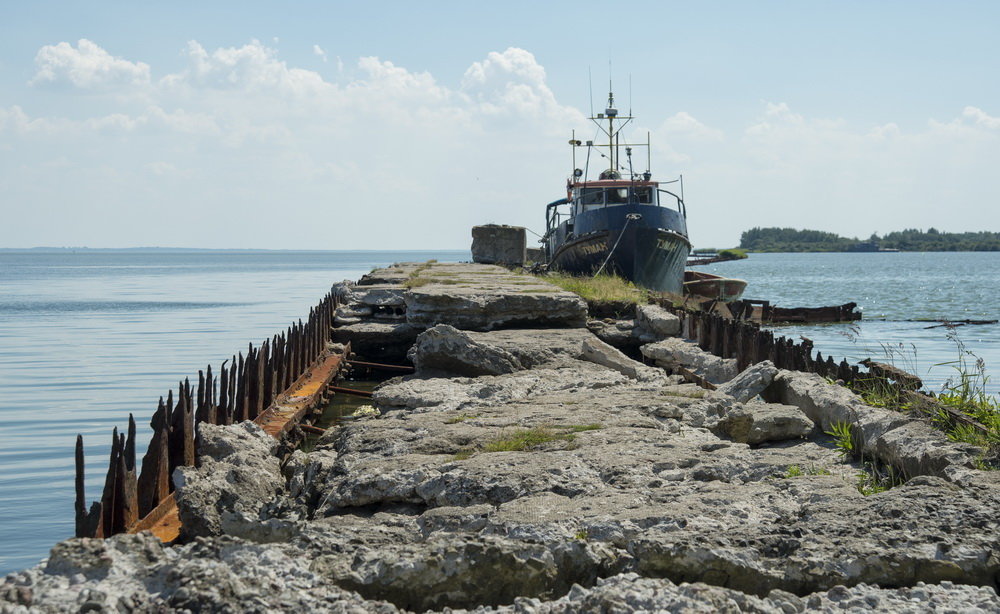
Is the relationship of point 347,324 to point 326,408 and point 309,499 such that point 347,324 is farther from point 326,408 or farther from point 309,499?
point 309,499

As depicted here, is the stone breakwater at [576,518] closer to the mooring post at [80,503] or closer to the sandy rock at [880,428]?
the sandy rock at [880,428]

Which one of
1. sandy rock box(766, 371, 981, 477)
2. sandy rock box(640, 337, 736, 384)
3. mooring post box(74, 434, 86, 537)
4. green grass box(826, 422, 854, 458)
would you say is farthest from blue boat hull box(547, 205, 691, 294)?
mooring post box(74, 434, 86, 537)

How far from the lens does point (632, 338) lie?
1399 cm

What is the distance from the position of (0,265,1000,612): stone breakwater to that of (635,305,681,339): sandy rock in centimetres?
534

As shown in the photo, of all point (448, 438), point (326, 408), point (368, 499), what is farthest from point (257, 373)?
point (368, 499)

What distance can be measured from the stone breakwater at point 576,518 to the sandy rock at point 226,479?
0.02 m

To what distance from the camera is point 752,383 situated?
7.29m

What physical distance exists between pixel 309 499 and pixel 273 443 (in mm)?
1127

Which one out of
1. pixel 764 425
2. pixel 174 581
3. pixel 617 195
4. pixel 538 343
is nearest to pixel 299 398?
pixel 538 343

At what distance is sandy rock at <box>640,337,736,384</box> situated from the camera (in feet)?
32.8

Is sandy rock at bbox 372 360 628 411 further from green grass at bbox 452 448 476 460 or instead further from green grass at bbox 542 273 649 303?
green grass at bbox 542 273 649 303

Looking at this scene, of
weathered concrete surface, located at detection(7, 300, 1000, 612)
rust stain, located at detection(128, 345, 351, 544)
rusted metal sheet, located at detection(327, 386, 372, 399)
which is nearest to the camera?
weathered concrete surface, located at detection(7, 300, 1000, 612)

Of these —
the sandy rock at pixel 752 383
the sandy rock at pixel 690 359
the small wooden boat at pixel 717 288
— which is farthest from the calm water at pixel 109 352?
the small wooden boat at pixel 717 288

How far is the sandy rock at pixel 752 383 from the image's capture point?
285 inches
